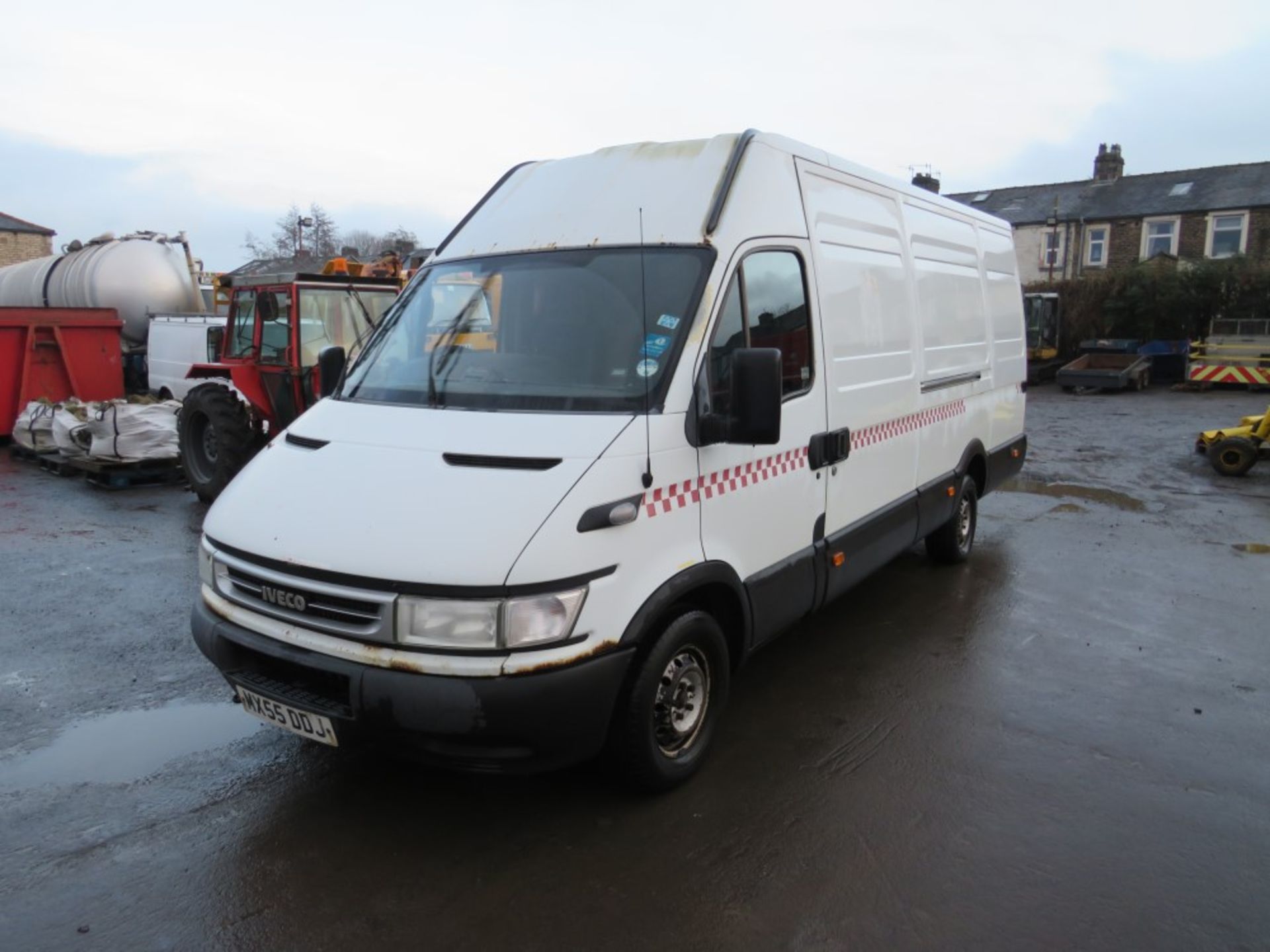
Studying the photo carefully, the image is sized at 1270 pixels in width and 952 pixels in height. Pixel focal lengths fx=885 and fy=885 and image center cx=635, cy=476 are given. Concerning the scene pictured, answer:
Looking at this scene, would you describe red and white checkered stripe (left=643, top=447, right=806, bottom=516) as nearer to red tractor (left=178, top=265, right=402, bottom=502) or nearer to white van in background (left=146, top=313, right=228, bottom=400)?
red tractor (left=178, top=265, right=402, bottom=502)

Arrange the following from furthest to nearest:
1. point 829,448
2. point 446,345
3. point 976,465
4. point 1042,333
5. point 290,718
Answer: point 1042,333
point 976,465
point 829,448
point 446,345
point 290,718

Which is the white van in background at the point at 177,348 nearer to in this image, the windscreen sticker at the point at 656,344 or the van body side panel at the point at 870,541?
the van body side panel at the point at 870,541

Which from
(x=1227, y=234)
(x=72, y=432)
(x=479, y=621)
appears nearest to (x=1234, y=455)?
(x=479, y=621)

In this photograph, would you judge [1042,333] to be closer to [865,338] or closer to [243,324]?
[243,324]

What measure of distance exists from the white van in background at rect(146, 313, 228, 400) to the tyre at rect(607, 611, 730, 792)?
12.8 meters

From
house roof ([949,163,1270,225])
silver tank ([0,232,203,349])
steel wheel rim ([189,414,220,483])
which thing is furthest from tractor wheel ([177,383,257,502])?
house roof ([949,163,1270,225])

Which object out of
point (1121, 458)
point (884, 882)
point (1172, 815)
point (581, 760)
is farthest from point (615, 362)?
point (1121, 458)

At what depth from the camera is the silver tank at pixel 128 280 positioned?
1678 cm

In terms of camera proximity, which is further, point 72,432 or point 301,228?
point 301,228

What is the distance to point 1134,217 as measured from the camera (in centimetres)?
3466

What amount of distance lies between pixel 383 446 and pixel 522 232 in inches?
53.7

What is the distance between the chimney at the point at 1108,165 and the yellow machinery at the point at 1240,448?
32.2 metres

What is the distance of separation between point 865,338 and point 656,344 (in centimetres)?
176

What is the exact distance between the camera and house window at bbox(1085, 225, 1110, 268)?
1406 inches
